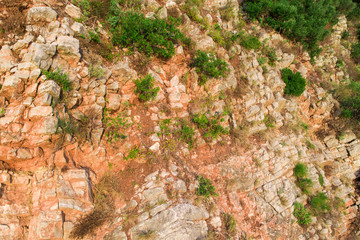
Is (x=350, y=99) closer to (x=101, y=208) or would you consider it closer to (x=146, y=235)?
(x=146, y=235)

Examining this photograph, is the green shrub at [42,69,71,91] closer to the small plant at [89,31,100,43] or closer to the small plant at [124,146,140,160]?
the small plant at [89,31,100,43]

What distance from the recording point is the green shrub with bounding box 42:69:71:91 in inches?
213

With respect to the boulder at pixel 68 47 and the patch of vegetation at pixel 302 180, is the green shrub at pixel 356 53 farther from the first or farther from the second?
the boulder at pixel 68 47

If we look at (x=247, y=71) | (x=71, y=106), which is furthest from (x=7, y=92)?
(x=247, y=71)

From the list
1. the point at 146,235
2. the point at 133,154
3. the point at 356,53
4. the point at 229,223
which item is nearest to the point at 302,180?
the point at 229,223

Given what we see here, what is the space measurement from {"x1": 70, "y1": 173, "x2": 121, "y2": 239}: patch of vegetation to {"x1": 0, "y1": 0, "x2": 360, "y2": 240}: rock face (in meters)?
0.04

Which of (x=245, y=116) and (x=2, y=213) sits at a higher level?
(x=245, y=116)

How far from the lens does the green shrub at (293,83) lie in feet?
33.4

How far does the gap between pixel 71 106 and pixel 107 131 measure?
1208mm

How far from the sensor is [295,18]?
12211 mm

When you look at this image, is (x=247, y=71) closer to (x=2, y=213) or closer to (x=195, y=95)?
(x=195, y=95)

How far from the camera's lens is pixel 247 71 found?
9.74 metres

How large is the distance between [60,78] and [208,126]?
16.2ft

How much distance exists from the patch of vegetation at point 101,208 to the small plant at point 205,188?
2.32 metres
